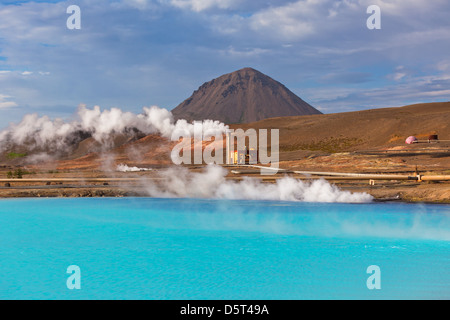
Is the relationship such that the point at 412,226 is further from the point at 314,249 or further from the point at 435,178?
the point at 435,178

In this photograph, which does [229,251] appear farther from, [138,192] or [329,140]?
[329,140]

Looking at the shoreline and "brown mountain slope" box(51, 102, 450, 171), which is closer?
the shoreline

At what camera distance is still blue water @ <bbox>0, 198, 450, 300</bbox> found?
973 centimetres

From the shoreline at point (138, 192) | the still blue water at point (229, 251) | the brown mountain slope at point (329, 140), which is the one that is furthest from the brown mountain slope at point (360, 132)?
the still blue water at point (229, 251)

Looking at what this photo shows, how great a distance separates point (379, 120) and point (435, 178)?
69.0 metres

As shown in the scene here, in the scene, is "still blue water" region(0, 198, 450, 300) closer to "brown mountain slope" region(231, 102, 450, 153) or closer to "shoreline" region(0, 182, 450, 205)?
"shoreline" region(0, 182, 450, 205)

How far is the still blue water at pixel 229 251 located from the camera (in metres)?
9.73

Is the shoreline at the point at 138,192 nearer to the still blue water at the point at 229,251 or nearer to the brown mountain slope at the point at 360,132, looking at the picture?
the still blue water at the point at 229,251

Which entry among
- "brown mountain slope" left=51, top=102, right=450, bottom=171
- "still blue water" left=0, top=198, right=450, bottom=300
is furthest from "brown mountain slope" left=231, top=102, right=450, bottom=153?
"still blue water" left=0, top=198, right=450, bottom=300

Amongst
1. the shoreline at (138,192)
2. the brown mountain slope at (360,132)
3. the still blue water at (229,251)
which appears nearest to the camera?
the still blue water at (229,251)

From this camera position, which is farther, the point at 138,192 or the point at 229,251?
the point at 138,192

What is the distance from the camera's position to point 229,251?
13414mm

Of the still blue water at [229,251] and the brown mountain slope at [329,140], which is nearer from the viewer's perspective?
the still blue water at [229,251]

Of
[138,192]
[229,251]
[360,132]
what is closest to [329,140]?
[360,132]
